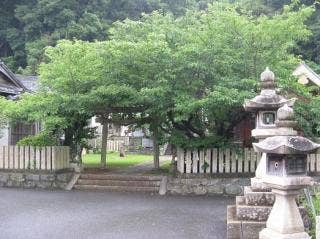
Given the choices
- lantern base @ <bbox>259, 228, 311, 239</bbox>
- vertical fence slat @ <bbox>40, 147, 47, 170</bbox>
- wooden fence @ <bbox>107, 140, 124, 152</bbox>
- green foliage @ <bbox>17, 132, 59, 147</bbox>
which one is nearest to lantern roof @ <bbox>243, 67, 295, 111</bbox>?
lantern base @ <bbox>259, 228, 311, 239</bbox>

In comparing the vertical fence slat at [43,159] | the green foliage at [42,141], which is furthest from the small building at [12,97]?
the vertical fence slat at [43,159]

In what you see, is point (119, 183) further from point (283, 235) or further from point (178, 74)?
point (283, 235)

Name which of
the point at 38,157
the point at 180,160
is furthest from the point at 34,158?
the point at 180,160

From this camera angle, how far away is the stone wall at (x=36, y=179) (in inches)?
594

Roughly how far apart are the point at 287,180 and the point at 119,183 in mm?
8583

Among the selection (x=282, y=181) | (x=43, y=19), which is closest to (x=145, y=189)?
(x=282, y=181)

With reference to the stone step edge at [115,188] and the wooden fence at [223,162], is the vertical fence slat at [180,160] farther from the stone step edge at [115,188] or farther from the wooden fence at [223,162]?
the stone step edge at [115,188]

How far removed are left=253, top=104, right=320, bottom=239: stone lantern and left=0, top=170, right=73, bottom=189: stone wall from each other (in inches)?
368

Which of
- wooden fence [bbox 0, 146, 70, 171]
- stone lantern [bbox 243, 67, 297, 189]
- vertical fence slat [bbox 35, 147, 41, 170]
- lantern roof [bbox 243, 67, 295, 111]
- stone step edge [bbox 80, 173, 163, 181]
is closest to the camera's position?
stone lantern [bbox 243, 67, 297, 189]

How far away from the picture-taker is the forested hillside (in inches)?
1539

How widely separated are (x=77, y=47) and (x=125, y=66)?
207 centimetres

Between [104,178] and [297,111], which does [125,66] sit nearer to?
[104,178]

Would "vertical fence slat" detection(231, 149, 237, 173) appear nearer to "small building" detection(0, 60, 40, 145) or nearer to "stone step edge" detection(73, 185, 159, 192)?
"stone step edge" detection(73, 185, 159, 192)

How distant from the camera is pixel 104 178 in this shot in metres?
15.1
